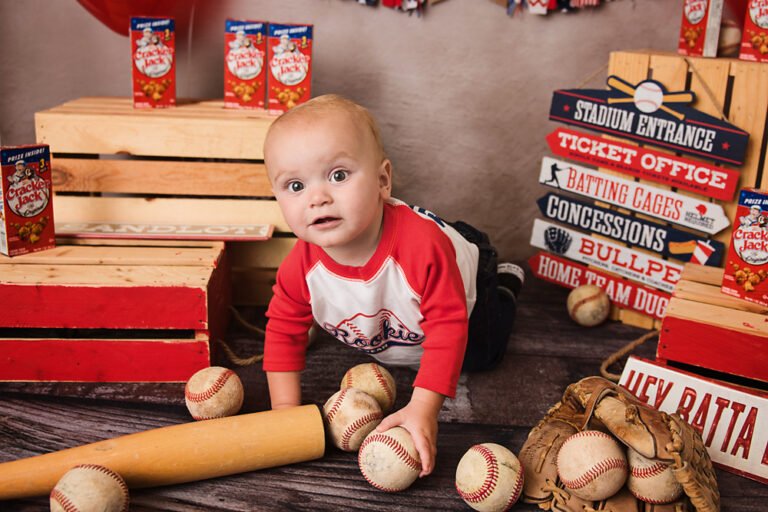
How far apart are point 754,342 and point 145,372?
5.07ft

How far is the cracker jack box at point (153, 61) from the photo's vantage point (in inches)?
91.3

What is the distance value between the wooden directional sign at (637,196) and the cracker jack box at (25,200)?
5.21ft

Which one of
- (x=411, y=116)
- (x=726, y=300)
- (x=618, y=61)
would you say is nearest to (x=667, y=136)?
(x=618, y=61)

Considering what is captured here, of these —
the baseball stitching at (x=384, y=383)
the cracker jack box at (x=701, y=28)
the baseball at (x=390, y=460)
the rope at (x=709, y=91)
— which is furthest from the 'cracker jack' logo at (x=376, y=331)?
the cracker jack box at (x=701, y=28)

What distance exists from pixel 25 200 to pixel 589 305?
1711mm

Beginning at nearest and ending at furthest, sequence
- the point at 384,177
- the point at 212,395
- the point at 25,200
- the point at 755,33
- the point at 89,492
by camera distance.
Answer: the point at 89,492
the point at 384,177
the point at 212,395
the point at 25,200
the point at 755,33

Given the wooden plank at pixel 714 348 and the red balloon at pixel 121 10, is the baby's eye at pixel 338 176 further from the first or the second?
the red balloon at pixel 121 10

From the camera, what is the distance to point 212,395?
5.79ft

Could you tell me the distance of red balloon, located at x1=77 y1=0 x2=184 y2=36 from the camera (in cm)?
239

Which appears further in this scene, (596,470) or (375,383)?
(375,383)

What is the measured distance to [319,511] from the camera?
1.54 m

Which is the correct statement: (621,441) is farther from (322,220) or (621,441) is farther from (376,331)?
(322,220)

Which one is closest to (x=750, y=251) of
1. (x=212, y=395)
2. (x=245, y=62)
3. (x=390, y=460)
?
(x=390, y=460)

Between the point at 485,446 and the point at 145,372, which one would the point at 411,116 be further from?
the point at 485,446
